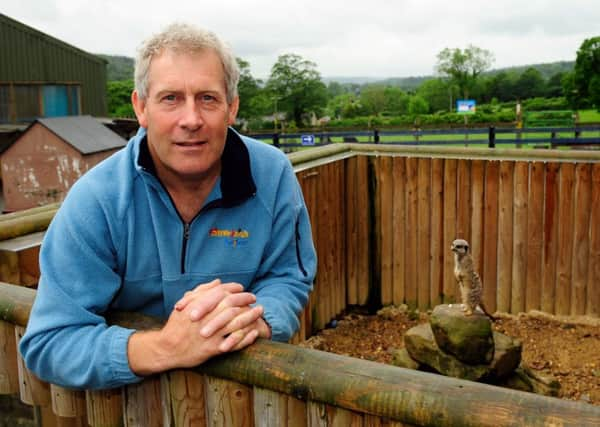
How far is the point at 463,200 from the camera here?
5379mm

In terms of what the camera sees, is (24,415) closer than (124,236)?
No

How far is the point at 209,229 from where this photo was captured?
1.79 m

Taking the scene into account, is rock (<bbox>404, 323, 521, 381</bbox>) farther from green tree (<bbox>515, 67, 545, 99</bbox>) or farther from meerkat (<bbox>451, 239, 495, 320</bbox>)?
green tree (<bbox>515, 67, 545, 99</bbox>)

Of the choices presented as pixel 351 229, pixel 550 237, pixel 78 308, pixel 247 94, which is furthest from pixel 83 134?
pixel 247 94

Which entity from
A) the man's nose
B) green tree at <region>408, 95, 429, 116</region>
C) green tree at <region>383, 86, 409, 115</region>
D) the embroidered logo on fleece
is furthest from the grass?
the man's nose

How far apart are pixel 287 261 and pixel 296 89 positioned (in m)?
41.5

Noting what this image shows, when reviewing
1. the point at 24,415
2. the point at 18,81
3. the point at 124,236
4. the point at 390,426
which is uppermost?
the point at 18,81

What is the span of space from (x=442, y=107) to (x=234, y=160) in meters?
71.3

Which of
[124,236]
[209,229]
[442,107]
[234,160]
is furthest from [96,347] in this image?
[442,107]

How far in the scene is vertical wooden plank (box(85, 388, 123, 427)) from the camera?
1.70 m

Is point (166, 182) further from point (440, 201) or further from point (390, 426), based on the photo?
point (440, 201)

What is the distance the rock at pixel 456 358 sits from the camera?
431 centimetres

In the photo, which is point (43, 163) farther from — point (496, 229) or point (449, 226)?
point (496, 229)

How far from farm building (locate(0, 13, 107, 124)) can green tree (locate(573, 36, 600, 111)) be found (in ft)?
116
